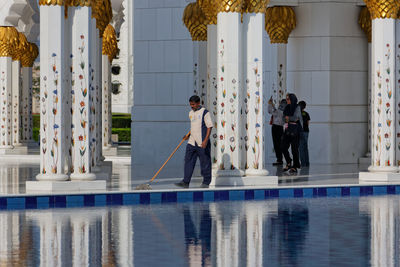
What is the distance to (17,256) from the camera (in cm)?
618

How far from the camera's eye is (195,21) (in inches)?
563

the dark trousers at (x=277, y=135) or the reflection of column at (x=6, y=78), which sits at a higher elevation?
the reflection of column at (x=6, y=78)

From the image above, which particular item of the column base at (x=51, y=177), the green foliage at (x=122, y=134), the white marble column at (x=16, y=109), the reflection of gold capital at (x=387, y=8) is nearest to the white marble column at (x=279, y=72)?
the reflection of gold capital at (x=387, y=8)

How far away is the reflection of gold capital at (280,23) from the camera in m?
15.7

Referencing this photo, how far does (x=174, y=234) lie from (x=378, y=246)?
5.27 ft

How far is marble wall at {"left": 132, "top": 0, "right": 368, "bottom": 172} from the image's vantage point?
15734 millimetres

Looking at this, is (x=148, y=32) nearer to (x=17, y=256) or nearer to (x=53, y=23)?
(x=53, y=23)

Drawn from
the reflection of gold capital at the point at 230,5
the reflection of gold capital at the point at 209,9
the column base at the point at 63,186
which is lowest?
the column base at the point at 63,186

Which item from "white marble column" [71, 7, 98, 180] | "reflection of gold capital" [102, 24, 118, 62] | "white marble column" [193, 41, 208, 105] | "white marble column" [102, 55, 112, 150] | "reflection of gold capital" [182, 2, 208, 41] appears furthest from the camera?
"white marble column" [102, 55, 112, 150]

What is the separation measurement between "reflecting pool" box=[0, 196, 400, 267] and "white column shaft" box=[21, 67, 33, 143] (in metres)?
13.3

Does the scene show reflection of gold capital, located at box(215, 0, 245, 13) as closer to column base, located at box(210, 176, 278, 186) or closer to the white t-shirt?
the white t-shirt

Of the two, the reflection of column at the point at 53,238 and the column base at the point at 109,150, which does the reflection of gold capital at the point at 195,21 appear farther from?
the reflection of column at the point at 53,238

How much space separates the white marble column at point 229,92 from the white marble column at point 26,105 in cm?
1187

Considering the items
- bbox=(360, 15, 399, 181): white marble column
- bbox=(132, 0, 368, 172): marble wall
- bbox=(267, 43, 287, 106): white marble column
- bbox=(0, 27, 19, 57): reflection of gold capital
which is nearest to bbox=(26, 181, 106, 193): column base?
bbox=(360, 15, 399, 181): white marble column
